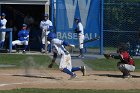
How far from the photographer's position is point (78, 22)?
77.8 ft

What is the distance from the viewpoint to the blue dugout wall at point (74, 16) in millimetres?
26109

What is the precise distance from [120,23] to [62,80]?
11.7m

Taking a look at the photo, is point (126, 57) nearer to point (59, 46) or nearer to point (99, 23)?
point (59, 46)

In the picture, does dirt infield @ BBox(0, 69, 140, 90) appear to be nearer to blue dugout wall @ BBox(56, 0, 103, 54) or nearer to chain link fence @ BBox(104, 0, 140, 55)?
blue dugout wall @ BBox(56, 0, 103, 54)

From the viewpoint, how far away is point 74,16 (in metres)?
26.2

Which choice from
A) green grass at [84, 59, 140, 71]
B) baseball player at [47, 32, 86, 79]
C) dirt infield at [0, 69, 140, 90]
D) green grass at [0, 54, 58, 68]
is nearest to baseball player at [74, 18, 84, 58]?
green grass at [84, 59, 140, 71]

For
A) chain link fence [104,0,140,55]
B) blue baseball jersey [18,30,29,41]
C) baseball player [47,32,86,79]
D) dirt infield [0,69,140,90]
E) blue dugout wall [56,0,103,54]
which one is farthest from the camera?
chain link fence [104,0,140,55]

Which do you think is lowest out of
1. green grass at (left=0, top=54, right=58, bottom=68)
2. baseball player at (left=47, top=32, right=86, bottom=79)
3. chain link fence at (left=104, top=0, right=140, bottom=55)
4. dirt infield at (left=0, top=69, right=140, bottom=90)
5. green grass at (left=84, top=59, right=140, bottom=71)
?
dirt infield at (left=0, top=69, right=140, bottom=90)

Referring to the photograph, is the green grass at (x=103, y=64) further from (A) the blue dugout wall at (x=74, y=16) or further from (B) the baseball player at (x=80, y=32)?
(A) the blue dugout wall at (x=74, y=16)

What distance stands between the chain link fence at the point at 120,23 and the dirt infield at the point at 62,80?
8280 millimetres

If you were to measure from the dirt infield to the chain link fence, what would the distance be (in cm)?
828

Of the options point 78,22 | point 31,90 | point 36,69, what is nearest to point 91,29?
point 78,22

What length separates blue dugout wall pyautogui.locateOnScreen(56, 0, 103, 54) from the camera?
26.1m

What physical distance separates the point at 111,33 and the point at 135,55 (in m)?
2.30
